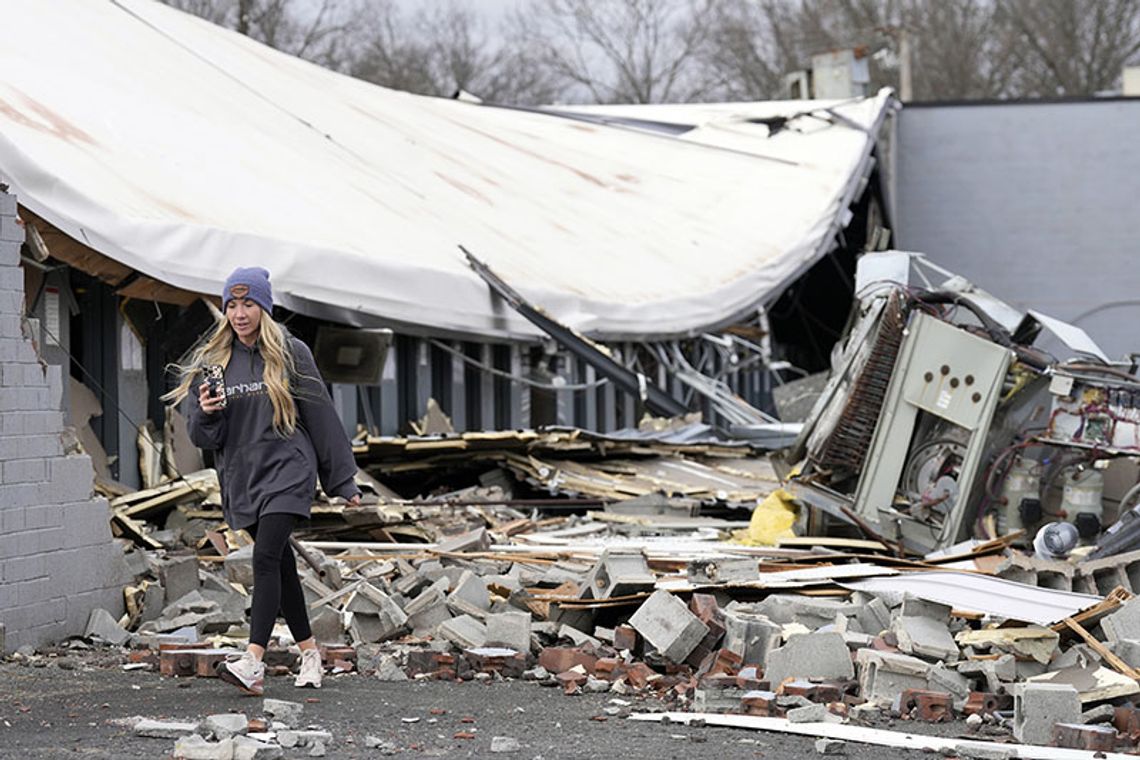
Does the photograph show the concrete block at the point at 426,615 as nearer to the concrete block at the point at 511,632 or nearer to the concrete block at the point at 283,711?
the concrete block at the point at 511,632

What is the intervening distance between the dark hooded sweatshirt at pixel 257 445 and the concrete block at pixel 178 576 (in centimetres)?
209

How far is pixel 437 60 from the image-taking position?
5484 centimetres

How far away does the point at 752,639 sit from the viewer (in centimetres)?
785

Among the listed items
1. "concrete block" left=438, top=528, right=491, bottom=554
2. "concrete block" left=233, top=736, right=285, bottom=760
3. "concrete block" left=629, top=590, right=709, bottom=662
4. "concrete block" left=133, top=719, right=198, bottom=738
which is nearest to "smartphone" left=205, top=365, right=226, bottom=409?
"concrete block" left=133, top=719, right=198, bottom=738

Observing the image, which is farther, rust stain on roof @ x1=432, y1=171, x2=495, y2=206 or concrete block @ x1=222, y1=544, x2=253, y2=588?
rust stain on roof @ x1=432, y1=171, x2=495, y2=206

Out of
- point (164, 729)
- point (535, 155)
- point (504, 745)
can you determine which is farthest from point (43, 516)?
point (535, 155)

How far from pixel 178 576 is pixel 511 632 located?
6.93ft

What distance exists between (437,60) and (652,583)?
47591 mm

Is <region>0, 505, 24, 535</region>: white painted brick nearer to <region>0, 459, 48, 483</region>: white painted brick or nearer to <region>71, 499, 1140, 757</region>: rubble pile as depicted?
<region>0, 459, 48, 483</region>: white painted brick

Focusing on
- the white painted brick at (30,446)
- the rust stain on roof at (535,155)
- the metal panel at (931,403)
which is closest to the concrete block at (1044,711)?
the white painted brick at (30,446)

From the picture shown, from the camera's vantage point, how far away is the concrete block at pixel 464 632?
26.9ft

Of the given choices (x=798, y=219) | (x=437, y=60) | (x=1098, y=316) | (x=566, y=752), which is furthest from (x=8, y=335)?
(x=437, y=60)

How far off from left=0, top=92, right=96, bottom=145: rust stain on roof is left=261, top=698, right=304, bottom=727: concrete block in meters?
6.64

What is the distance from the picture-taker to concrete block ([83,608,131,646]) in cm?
877
